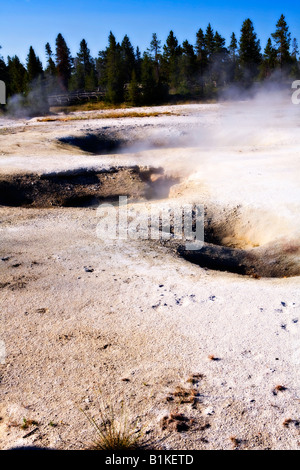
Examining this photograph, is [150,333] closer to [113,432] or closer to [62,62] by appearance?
[113,432]

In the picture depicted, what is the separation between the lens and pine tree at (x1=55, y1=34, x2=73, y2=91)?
137ft

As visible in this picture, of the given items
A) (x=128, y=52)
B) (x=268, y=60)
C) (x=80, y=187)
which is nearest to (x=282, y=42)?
(x=268, y=60)

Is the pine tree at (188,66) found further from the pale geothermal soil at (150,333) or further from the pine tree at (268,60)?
the pale geothermal soil at (150,333)

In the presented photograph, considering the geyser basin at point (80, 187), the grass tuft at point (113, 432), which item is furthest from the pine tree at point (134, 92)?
the grass tuft at point (113, 432)

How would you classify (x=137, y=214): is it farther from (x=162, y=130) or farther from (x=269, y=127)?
(x=269, y=127)

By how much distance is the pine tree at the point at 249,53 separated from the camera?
38.7 meters

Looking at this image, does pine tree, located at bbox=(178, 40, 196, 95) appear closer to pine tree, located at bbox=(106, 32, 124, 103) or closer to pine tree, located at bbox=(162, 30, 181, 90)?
pine tree, located at bbox=(162, 30, 181, 90)

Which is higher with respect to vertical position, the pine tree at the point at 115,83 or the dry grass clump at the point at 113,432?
the pine tree at the point at 115,83

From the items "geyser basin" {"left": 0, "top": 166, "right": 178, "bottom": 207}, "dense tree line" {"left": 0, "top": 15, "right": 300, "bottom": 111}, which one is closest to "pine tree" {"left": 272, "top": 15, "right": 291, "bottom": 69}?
"dense tree line" {"left": 0, "top": 15, "right": 300, "bottom": 111}

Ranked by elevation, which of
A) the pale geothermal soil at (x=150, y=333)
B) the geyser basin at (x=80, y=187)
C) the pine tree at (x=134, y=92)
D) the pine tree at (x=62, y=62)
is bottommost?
the pale geothermal soil at (x=150, y=333)

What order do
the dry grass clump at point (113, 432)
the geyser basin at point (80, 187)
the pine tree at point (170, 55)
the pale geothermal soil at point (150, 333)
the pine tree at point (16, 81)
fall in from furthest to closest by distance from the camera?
the pine tree at point (170, 55)
the pine tree at point (16, 81)
the geyser basin at point (80, 187)
the pale geothermal soil at point (150, 333)
the dry grass clump at point (113, 432)

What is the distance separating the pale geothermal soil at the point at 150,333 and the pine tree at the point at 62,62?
1437 inches

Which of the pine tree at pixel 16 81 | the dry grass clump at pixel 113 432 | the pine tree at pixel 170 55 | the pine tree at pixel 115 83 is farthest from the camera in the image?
the pine tree at pixel 170 55

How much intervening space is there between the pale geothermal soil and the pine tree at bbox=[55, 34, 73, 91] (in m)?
36.5
